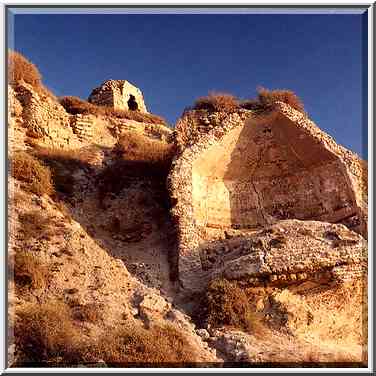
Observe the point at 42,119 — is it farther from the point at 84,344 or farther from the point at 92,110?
the point at 84,344

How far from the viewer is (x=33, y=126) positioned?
18.7m

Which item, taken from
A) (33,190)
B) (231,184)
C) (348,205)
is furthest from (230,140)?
A: (33,190)

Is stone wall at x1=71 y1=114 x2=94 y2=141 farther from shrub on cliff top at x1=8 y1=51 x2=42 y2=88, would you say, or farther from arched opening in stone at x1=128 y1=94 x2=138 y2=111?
arched opening in stone at x1=128 y1=94 x2=138 y2=111

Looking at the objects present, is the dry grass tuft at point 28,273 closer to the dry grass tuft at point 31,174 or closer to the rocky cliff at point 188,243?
the rocky cliff at point 188,243

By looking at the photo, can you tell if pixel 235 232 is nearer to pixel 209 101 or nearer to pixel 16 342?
pixel 209 101

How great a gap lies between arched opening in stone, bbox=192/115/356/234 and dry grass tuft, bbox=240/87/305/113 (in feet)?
1.69

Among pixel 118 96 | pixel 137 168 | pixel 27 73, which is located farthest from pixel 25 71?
pixel 118 96

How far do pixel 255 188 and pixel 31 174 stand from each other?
6.60 meters

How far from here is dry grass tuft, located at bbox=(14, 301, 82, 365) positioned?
9.92 m

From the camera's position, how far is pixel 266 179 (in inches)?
709

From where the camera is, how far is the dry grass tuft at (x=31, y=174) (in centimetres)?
1481

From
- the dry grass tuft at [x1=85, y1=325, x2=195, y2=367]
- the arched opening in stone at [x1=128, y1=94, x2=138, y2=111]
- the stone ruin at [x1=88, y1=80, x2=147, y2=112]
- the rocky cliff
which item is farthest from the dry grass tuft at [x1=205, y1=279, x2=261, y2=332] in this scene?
the arched opening in stone at [x1=128, y1=94, x2=138, y2=111]

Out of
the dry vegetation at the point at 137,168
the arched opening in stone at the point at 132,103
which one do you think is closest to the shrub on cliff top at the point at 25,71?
the dry vegetation at the point at 137,168

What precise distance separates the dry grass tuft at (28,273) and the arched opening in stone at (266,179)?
17.5 ft
